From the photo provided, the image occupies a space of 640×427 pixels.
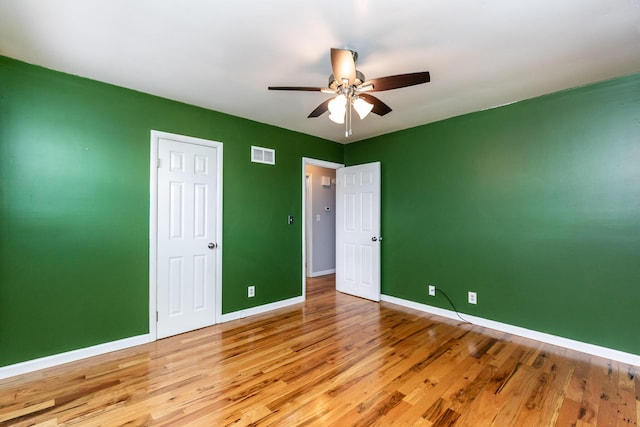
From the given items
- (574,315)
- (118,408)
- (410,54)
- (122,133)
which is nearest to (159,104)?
(122,133)

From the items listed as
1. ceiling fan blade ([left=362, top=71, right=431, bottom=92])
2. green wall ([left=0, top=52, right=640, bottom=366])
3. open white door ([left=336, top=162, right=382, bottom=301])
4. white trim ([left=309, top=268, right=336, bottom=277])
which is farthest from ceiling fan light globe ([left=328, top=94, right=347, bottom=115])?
white trim ([left=309, top=268, right=336, bottom=277])

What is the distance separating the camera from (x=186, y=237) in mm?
3148

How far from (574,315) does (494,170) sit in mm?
1599

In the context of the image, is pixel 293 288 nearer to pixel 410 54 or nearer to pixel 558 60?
pixel 410 54

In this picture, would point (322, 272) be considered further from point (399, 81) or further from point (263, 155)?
point (399, 81)

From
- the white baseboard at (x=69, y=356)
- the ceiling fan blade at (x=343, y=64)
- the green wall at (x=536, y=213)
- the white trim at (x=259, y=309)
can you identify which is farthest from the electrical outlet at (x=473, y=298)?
the white baseboard at (x=69, y=356)

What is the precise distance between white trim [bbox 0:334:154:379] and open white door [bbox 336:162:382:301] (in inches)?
109

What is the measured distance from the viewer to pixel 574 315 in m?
2.74

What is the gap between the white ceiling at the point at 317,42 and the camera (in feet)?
5.60

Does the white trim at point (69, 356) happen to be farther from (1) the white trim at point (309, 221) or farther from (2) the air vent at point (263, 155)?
(1) the white trim at point (309, 221)

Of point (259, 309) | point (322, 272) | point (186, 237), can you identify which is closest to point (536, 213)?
point (259, 309)

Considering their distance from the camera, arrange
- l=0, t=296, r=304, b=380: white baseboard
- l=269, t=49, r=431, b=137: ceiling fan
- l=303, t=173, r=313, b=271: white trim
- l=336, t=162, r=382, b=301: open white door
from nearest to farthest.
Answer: l=269, t=49, r=431, b=137: ceiling fan
l=0, t=296, r=304, b=380: white baseboard
l=336, t=162, r=382, b=301: open white door
l=303, t=173, r=313, b=271: white trim

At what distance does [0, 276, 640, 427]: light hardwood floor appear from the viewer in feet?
5.95

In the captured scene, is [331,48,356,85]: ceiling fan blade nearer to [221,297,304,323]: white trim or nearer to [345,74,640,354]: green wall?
[345,74,640,354]: green wall
